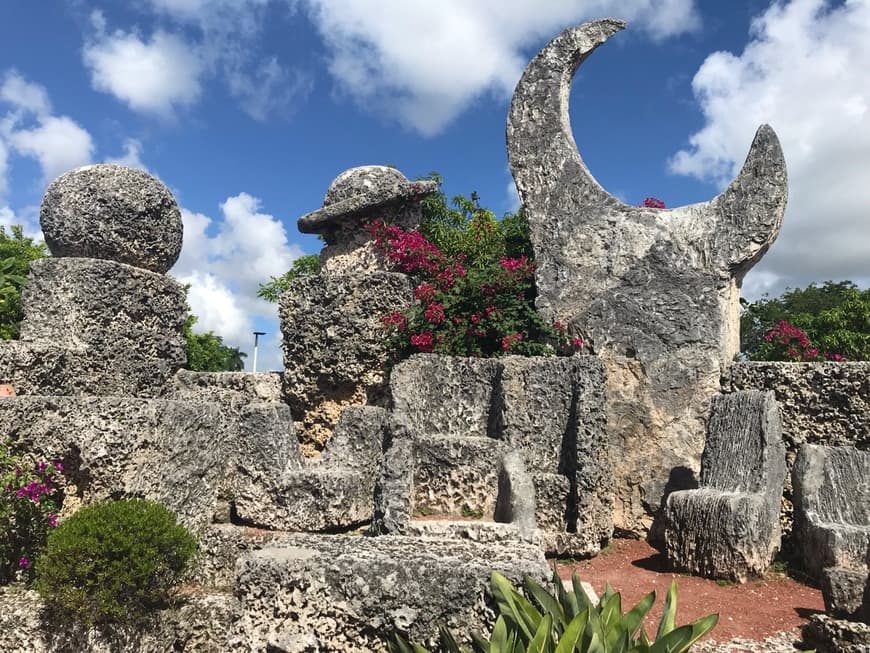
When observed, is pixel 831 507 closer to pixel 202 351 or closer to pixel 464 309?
pixel 464 309

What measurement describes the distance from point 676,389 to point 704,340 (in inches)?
23.2

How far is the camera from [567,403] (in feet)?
20.8

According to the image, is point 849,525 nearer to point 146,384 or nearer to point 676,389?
point 676,389

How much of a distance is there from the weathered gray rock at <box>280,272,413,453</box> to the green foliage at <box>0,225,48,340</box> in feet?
9.67

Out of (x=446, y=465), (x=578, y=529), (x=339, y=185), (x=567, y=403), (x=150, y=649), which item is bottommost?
(x=150, y=649)

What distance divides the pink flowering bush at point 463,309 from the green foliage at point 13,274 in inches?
160

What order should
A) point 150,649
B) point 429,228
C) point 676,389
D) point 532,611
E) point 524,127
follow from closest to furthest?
point 532,611 < point 150,649 < point 676,389 < point 524,127 < point 429,228

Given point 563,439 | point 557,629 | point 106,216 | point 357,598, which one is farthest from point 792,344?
point 106,216

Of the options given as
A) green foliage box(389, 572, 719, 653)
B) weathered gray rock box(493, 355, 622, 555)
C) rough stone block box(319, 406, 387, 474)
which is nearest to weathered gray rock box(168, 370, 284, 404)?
rough stone block box(319, 406, 387, 474)

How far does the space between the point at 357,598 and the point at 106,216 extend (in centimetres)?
484

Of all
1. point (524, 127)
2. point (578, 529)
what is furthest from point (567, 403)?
point (524, 127)

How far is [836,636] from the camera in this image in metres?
3.69

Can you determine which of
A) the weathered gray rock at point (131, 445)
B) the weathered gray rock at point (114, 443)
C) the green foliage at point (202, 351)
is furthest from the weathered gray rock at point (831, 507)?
the green foliage at point (202, 351)

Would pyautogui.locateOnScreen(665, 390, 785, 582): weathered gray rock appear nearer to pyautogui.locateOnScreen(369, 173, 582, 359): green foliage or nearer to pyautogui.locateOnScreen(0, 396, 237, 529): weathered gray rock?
pyautogui.locateOnScreen(369, 173, 582, 359): green foliage
